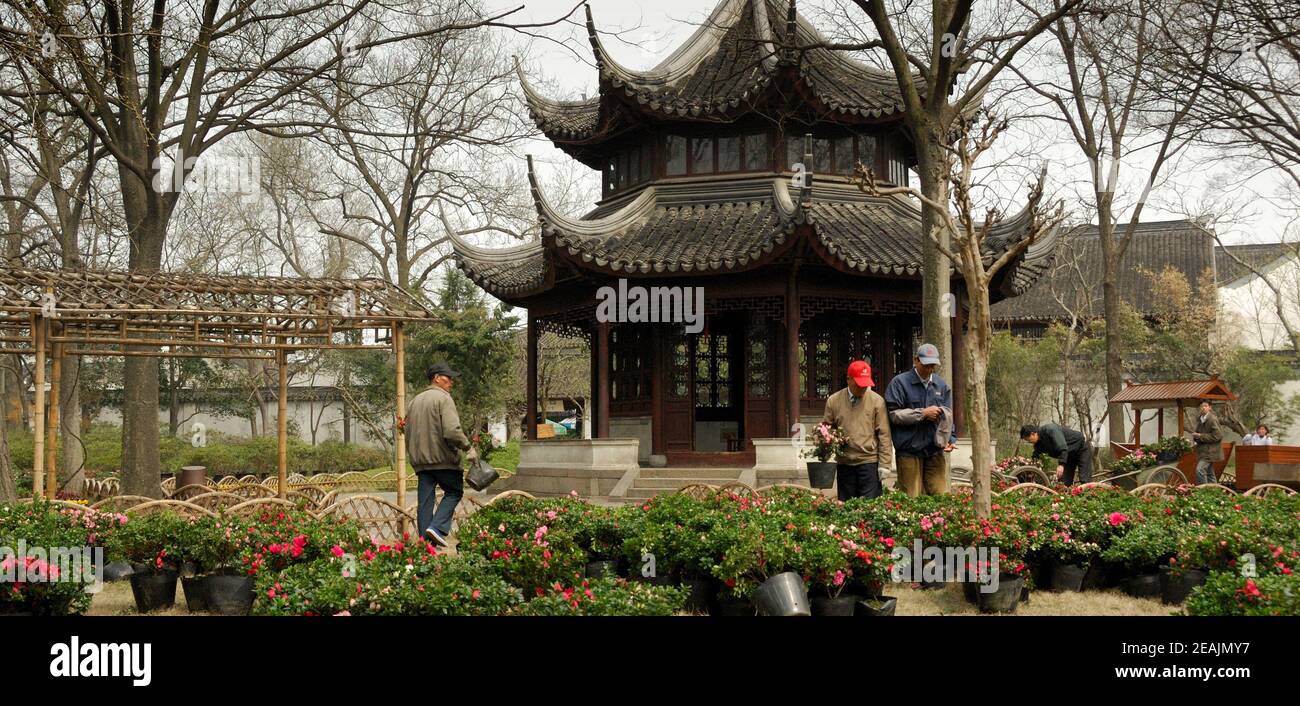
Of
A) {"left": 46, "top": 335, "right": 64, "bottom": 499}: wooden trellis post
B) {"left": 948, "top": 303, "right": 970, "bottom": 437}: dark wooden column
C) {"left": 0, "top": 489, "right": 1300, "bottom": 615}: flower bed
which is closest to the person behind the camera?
{"left": 0, "top": 489, "right": 1300, "bottom": 615}: flower bed

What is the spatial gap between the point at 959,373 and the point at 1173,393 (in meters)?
3.62

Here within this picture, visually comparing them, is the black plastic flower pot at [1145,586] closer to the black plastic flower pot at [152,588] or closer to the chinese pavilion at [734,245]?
the black plastic flower pot at [152,588]

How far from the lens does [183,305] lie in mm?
11297

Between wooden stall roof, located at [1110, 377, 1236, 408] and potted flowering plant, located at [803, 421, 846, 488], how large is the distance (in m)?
7.43

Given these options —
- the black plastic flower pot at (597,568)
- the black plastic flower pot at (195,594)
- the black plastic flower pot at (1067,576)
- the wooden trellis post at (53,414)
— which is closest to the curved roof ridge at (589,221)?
the wooden trellis post at (53,414)

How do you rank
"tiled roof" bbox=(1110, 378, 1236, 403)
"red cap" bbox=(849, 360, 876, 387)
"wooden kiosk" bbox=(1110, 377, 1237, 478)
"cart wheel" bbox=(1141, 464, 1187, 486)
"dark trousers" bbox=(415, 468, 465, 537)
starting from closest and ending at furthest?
"dark trousers" bbox=(415, 468, 465, 537) < "red cap" bbox=(849, 360, 876, 387) < "cart wheel" bbox=(1141, 464, 1187, 486) < "wooden kiosk" bbox=(1110, 377, 1237, 478) < "tiled roof" bbox=(1110, 378, 1236, 403)

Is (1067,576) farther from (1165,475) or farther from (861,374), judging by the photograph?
(1165,475)

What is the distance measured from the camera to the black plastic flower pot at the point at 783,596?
6.77 m

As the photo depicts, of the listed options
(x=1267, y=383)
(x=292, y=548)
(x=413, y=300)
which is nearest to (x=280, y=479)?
(x=413, y=300)

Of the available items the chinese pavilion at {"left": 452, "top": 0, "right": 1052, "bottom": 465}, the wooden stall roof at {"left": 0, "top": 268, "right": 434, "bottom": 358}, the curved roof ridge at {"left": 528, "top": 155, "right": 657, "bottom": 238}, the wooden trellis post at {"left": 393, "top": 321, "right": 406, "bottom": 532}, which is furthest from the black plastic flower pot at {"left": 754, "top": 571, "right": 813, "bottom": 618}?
the chinese pavilion at {"left": 452, "top": 0, "right": 1052, "bottom": 465}

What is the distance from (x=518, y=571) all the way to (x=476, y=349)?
73.9 feet

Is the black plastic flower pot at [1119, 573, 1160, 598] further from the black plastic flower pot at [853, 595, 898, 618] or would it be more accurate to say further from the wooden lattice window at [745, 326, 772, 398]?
the wooden lattice window at [745, 326, 772, 398]

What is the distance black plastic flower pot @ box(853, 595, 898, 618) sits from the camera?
23.2 feet

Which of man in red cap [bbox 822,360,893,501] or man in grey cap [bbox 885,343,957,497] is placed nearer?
man in grey cap [bbox 885,343,957,497]
